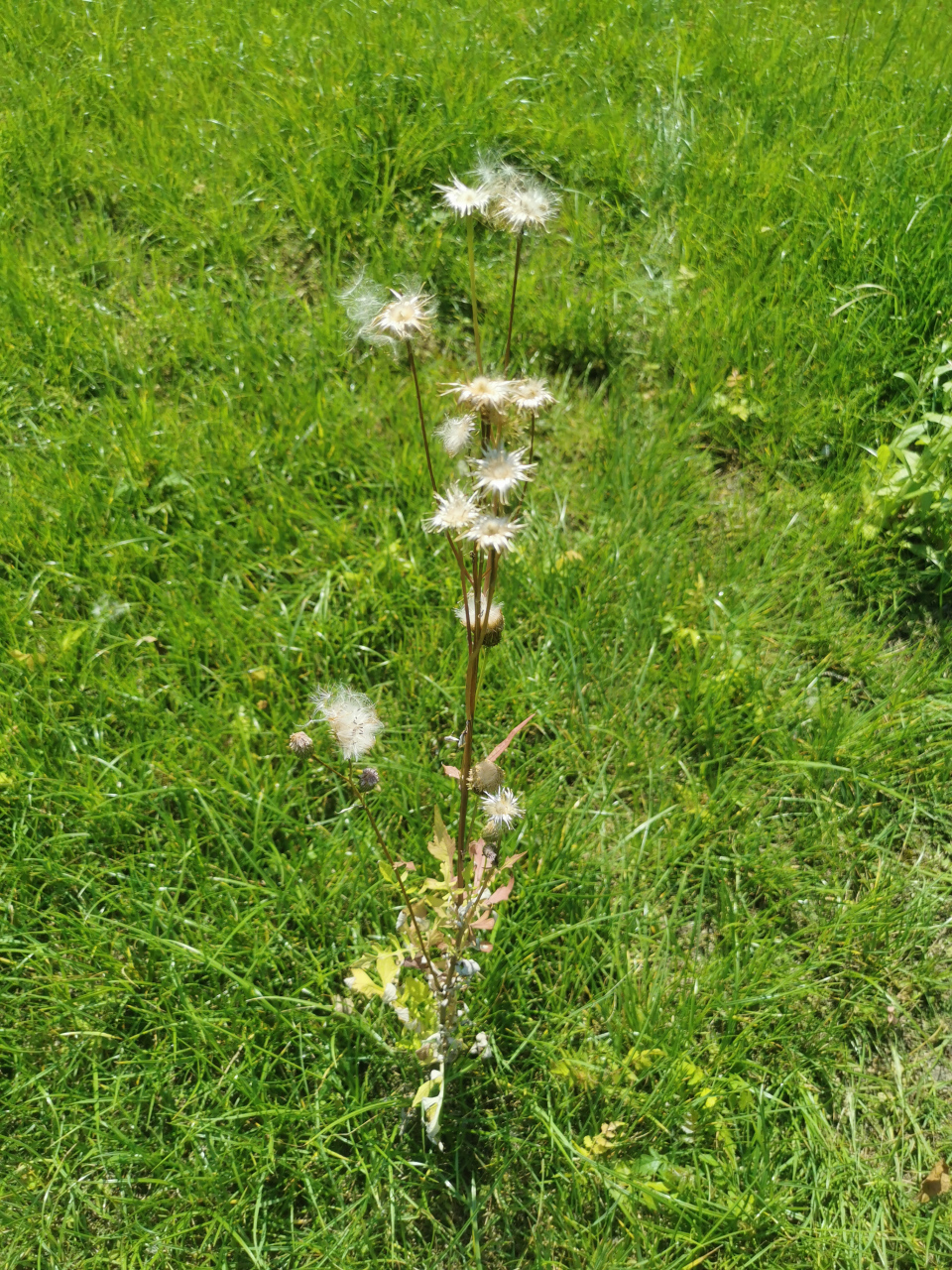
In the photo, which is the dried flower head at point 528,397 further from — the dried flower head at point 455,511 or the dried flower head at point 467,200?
the dried flower head at point 467,200

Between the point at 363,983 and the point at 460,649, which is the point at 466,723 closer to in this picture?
the point at 363,983

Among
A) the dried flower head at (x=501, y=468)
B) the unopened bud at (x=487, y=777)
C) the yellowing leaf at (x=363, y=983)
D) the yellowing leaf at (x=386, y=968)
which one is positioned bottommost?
the yellowing leaf at (x=363, y=983)

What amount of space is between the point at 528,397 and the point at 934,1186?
5.26ft

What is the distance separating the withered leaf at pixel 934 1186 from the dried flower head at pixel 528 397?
1571 millimetres

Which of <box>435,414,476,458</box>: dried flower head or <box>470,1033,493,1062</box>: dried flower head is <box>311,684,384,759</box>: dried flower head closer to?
<box>435,414,476,458</box>: dried flower head

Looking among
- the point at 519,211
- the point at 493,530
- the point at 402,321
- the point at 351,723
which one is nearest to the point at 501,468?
the point at 493,530

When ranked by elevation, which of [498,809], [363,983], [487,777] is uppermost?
[487,777]

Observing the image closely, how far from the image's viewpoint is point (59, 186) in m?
3.23

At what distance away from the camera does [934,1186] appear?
1736mm

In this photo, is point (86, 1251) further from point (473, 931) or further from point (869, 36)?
point (869, 36)

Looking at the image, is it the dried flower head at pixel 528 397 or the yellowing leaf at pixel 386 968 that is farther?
the yellowing leaf at pixel 386 968

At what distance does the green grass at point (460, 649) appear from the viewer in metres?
1.73

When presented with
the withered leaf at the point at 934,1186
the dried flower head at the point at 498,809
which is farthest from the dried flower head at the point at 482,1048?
the withered leaf at the point at 934,1186

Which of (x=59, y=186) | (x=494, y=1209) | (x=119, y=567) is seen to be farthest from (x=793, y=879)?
(x=59, y=186)
